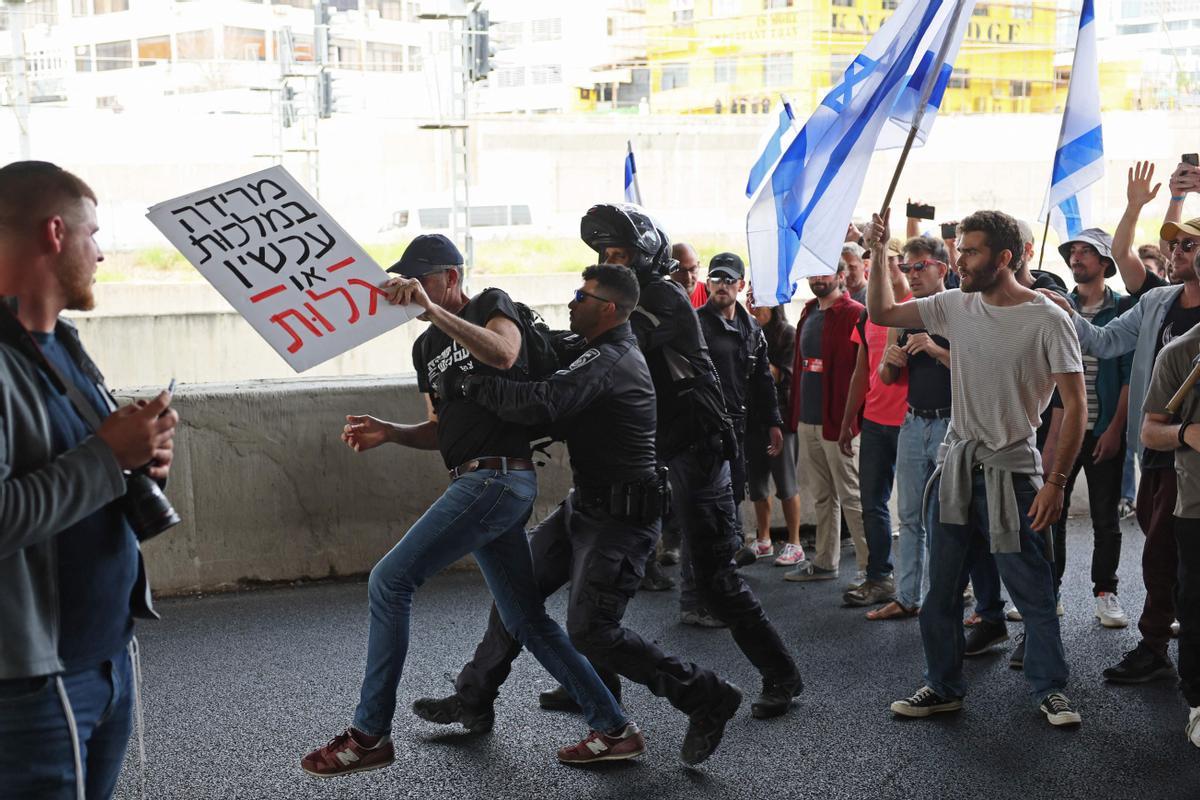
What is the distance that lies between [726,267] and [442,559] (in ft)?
10.7

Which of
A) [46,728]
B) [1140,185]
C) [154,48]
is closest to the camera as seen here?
[46,728]

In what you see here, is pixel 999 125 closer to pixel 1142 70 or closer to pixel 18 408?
pixel 1142 70

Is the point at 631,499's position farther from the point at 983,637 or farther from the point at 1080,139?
the point at 1080,139

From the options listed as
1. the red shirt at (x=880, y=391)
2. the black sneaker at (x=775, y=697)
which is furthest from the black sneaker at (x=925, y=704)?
the red shirt at (x=880, y=391)

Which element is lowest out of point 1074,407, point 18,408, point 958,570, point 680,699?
point 680,699

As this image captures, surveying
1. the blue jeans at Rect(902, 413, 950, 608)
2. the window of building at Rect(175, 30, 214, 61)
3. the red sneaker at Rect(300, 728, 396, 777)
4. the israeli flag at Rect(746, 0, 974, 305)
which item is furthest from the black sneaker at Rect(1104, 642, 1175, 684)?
the window of building at Rect(175, 30, 214, 61)

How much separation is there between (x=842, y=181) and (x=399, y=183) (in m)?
18.1

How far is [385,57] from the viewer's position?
22609 mm

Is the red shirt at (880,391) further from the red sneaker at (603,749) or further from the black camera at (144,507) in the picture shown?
the black camera at (144,507)

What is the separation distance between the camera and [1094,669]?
5.68 m

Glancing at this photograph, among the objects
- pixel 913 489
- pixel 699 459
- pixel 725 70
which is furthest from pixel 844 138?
pixel 725 70

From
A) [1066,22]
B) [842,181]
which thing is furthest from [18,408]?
[1066,22]

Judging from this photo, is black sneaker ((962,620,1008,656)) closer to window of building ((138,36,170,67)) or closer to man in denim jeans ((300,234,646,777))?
man in denim jeans ((300,234,646,777))

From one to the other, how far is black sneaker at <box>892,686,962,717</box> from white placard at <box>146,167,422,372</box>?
8.55 ft
